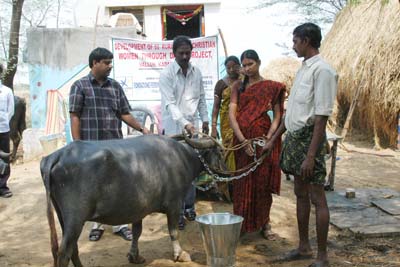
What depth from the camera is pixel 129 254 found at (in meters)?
3.94

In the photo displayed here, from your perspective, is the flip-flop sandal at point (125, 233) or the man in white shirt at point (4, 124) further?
the man in white shirt at point (4, 124)

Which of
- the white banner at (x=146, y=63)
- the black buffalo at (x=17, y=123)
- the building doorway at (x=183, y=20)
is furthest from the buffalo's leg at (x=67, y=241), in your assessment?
the building doorway at (x=183, y=20)

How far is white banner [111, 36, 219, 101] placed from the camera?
9000mm

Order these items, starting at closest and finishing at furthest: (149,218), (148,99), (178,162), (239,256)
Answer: (178,162)
(239,256)
(149,218)
(148,99)

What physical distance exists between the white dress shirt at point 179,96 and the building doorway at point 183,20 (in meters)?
12.5

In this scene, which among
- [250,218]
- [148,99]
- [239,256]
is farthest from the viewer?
[148,99]

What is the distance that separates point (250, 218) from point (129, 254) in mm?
1228

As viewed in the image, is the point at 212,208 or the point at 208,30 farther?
the point at 208,30

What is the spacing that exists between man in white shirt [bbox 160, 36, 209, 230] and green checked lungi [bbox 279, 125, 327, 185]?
4.01ft

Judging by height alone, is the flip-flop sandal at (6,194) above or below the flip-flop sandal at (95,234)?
above

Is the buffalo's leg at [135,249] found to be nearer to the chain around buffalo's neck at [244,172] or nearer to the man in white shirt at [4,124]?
the chain around buffalo's neck at [244,172]

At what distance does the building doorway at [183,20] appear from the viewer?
1739 cm

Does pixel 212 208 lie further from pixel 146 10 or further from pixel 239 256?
pixel 146 10

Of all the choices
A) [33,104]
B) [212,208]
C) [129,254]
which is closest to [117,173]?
[129,254]
